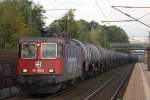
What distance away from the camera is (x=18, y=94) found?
2533cm

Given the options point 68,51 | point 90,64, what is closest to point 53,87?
point 68,51

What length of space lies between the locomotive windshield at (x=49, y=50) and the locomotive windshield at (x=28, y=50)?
0.54 metres

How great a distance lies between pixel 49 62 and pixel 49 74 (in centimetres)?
62

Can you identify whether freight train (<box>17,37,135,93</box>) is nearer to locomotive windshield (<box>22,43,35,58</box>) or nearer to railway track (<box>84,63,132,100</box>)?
locomotive windshield (<box>22,43,35,58</box>)

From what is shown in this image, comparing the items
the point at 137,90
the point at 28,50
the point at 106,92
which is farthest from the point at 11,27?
the point at 28,50

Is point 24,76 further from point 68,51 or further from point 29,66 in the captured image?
point 68,51

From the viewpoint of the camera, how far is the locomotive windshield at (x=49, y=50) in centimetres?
2392

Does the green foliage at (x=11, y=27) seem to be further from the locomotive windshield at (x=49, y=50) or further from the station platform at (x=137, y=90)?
the locomotive windshield at (x=49, y=50)

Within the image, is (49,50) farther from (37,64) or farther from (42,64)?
(37,64)

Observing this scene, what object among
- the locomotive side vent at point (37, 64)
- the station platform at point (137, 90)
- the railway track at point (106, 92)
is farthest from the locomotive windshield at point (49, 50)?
the station platform at point (137, 90)

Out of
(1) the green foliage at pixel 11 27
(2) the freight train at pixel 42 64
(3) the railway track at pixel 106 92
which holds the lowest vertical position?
(3) the railway track at pixel 106 92

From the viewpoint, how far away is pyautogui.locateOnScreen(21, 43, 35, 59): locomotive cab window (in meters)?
23.9

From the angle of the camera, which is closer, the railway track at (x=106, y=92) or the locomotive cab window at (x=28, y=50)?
the locomotive cab window at (x=28, y=50)

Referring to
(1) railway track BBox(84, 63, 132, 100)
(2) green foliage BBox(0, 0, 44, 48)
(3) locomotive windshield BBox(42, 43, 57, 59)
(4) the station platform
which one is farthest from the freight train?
(2) green foliage BBox(0, 0, 44, 48)
